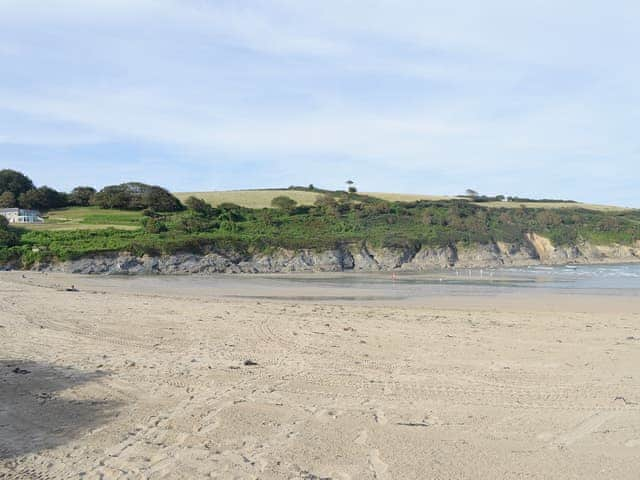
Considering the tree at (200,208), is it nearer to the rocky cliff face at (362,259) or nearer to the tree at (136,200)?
→ the tree at (136,200)

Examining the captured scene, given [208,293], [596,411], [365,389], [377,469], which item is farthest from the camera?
[208,293]

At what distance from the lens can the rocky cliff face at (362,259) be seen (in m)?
44.1

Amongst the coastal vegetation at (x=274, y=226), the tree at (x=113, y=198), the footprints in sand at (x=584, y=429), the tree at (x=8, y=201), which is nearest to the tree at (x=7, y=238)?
the coastal vegetation at (x=274, y=226)

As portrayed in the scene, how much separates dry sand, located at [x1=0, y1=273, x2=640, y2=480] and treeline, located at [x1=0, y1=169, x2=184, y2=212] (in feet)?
182

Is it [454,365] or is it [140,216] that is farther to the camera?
[140,216]

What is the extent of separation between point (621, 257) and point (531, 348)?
6273 cm

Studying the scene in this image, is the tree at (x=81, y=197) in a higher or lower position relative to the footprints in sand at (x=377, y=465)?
higher

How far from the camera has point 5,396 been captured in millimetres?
8016

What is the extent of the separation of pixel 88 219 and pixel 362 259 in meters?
30.0

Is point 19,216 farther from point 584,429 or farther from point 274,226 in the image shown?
point 584,429

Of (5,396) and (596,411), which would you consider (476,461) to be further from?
(5,396)

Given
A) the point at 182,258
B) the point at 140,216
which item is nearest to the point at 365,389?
the point at 182,258

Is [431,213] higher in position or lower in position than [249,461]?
higher

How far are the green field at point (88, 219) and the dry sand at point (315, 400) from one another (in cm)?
4296
